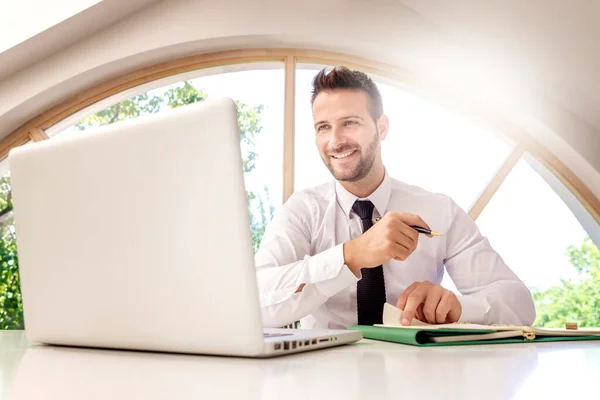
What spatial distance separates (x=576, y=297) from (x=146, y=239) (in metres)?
4.01

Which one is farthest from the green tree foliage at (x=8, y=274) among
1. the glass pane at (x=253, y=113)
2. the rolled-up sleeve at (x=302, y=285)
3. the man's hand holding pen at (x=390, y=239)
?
the man's hand holding pen at (x=390, y=239)

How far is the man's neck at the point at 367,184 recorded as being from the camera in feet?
7.63

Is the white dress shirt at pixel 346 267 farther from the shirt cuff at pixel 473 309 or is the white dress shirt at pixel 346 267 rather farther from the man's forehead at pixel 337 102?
the man's forehead at pixel 337 102

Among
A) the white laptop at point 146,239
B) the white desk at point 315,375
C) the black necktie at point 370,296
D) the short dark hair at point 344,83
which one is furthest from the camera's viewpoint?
the short dark hair at point 344,83

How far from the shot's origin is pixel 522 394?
0.48 metres

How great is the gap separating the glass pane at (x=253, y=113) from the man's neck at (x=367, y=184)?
5.64 ft

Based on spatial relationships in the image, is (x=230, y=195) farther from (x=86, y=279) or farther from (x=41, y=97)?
(x=41, y=97)

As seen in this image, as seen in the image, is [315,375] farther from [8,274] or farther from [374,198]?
[8,274]

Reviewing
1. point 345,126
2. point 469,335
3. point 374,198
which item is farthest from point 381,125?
point 469,335

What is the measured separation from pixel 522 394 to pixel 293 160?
3627mm

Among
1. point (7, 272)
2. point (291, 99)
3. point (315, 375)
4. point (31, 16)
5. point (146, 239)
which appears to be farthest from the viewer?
point (7, 272)

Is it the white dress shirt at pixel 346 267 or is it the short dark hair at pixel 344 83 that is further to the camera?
the short dark hair at pixel 344 83

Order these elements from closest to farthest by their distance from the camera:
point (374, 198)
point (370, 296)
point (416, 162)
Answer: point (370, 296)
point (374, 198)
point (416, 162)

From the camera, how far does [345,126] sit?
249cm
